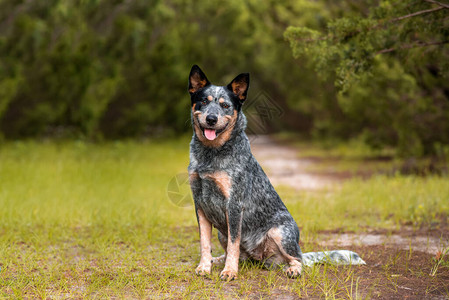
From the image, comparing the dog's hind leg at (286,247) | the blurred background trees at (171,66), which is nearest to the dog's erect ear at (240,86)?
the dog's hind leg at (286,247)

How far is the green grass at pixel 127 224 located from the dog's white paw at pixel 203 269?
74 mm

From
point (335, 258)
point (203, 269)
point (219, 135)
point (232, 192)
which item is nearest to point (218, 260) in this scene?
point (203, 269)

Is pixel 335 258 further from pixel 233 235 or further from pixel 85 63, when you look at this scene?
pixel 85 63

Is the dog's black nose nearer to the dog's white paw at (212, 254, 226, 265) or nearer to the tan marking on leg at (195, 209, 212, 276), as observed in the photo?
the tan marking on leg at (195, 209, 212, 276)

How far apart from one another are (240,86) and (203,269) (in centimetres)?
188

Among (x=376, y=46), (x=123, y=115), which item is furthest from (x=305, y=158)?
(x=376, y=46)

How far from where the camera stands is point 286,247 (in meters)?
4.55

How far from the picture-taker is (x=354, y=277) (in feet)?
14.7

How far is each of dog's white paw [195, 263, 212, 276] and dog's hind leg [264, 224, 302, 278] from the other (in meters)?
0.64

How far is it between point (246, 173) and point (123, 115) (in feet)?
44.3

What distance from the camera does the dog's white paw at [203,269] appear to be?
14.7ft

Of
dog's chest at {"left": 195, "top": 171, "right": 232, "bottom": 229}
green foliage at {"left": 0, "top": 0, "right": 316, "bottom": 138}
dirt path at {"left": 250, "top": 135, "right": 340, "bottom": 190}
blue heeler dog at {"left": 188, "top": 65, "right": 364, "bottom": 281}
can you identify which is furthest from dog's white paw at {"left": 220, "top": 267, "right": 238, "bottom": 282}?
green foliage at {"left": 0, "top": 0, "right": 316, "bottom": 138}

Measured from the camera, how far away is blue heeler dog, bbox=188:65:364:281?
4426 millimetres

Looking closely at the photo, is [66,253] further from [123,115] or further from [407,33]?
[123,115]
